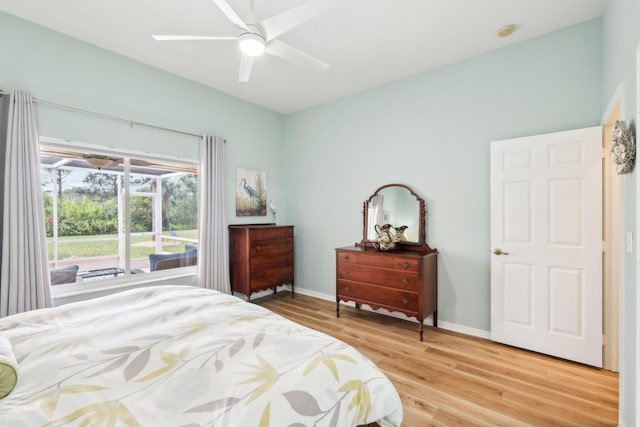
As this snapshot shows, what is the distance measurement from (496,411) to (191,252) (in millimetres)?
3442

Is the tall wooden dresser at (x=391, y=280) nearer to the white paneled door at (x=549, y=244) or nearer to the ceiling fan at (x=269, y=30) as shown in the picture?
the white paneled door at (x=549, y=244)

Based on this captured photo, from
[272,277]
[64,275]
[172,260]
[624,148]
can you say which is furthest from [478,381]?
[64,275]

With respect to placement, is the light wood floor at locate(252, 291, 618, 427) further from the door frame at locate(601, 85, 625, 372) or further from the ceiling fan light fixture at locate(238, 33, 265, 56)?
the ceiling fan light fixture at locate(238, 33, 265, 56)

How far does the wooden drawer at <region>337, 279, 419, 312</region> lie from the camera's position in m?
3.04

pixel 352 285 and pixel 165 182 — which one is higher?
pixel 165 182

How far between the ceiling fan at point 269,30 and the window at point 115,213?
1728 mm

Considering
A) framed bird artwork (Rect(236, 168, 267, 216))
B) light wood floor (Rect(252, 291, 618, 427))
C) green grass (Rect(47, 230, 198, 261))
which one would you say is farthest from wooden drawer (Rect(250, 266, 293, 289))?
light wood floor (Rect(252, 291, 618, 427))

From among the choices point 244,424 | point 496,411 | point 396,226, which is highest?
point 396,226

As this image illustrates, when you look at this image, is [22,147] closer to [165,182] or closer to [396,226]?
[165,182]

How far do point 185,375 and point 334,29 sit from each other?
2794 mm

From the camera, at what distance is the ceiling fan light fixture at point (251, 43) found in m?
2.01

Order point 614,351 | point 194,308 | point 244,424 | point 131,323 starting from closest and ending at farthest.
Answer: point 244,424
point 131,323
point 194,308
point 614,351

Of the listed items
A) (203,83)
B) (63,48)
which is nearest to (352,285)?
(203,83)

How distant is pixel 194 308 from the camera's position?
1.75 meters
